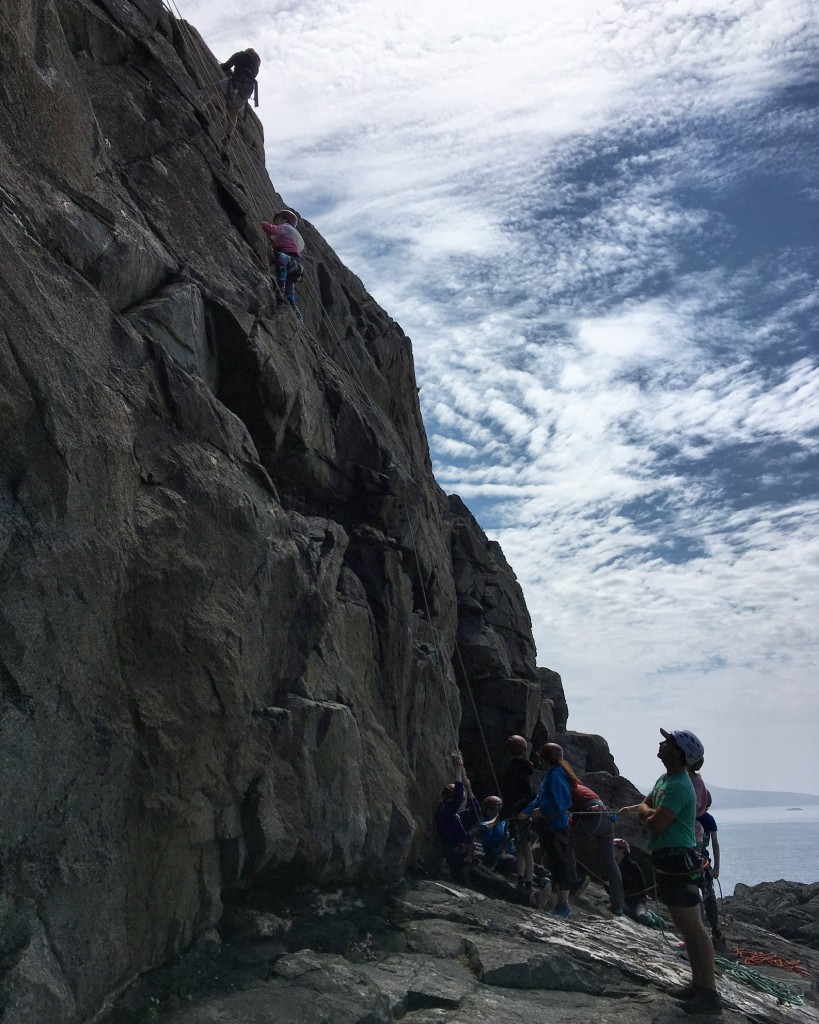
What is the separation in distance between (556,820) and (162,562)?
28.1ft

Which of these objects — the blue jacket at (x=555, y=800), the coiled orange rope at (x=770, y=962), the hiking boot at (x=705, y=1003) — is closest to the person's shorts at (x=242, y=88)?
the blue jacket at (x=555, y=800)

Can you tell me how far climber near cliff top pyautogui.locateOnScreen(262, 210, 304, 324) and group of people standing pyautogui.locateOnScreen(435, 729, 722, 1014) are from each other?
1089 centimetres

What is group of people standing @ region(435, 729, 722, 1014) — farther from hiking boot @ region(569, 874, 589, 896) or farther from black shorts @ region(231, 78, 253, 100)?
black shorts @ region(231, 78, 253, 100)

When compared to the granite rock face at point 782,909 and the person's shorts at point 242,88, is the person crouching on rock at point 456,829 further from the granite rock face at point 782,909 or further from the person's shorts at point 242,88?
the granite rock face at point 782,909

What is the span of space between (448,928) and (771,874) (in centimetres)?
16697

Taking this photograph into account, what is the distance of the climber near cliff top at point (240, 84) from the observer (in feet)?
75.6

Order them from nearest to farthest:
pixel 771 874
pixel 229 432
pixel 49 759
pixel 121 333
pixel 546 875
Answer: pixel 49 759
pixel 121 333
pixel 229 432
pixel 546 875
pixel 771 874

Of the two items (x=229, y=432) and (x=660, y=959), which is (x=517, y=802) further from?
(x=229, y=432)

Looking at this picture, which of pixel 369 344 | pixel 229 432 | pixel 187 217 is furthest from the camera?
pixel 369 344

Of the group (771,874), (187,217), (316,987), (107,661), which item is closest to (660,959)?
(316,987)

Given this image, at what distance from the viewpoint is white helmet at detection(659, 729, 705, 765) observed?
37.1 ft

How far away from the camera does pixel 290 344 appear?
57.3 feet

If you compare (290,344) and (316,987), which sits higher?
(290,344)

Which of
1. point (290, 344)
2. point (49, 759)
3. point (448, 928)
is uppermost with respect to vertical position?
point (290, 344)
